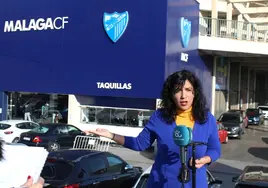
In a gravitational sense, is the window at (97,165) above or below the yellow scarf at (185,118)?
below

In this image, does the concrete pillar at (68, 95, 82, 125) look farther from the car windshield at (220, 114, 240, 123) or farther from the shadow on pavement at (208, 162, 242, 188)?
the car windshield at (220, 114, 240, 123)

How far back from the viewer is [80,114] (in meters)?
22.8

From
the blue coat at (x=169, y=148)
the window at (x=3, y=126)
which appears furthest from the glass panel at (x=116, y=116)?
the blue coat at (x=169, y=148)

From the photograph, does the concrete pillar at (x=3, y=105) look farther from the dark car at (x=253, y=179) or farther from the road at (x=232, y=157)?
the dark car at (x=253, y=179)

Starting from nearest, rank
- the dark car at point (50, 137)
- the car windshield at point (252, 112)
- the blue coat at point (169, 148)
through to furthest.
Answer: the blue coat at point (169, 148)
the dark car at point (50, 137)
the car windshield at point (252, 112)

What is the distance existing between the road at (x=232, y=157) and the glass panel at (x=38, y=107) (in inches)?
234

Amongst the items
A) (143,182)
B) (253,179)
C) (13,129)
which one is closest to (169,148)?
(253,179)

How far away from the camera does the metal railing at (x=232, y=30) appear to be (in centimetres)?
2602

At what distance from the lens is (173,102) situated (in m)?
3.42

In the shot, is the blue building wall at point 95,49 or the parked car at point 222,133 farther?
the parked car at point 222,133

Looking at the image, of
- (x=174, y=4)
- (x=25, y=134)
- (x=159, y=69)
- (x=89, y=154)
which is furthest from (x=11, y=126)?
(x=89, y=154)

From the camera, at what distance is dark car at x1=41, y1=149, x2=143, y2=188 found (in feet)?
24.8

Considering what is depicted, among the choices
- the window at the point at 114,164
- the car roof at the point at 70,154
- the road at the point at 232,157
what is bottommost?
the road at the point at 232,157

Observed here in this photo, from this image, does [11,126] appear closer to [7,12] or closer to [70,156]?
[7,12]
